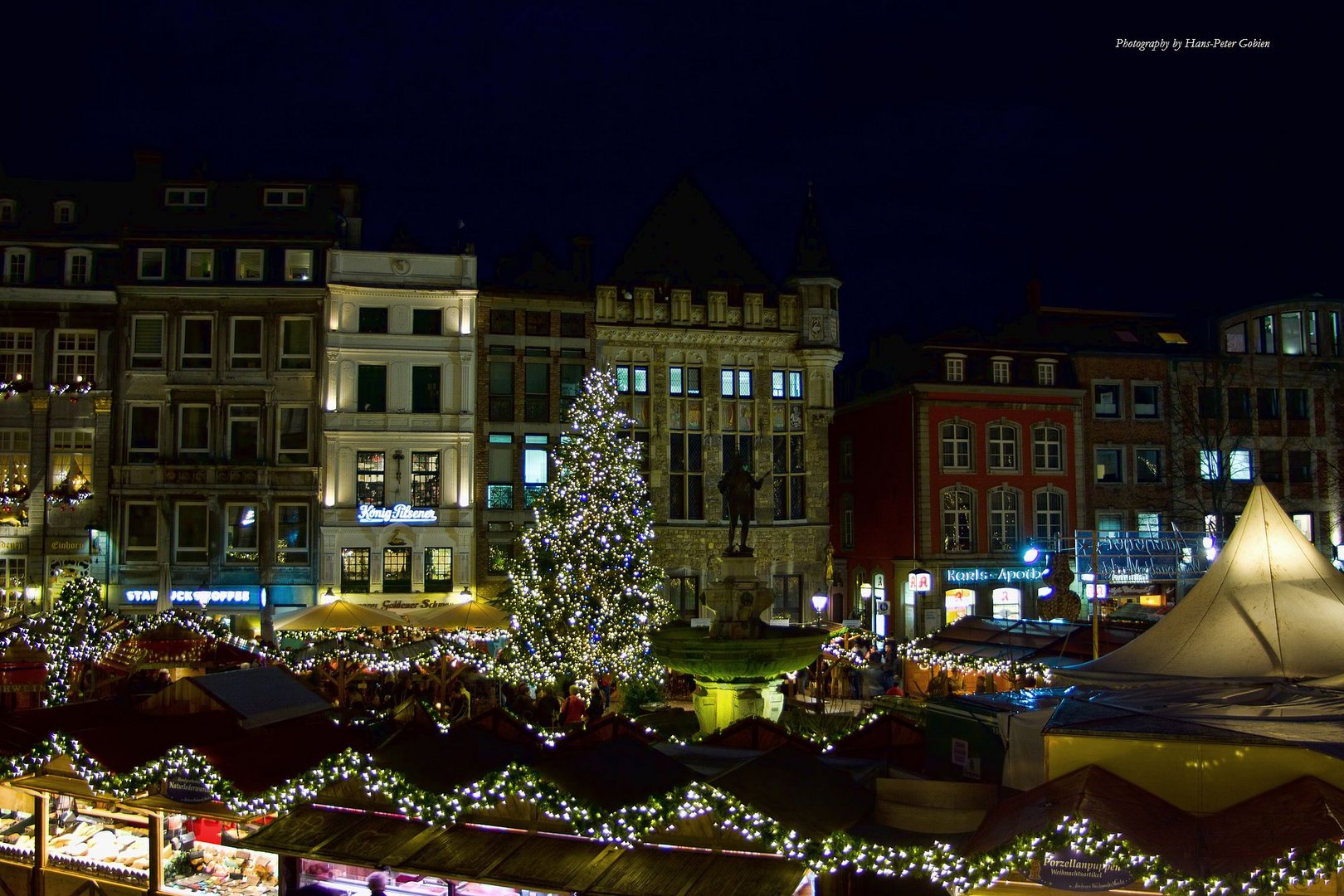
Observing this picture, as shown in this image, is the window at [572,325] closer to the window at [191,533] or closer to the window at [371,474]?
the window at [371,474]

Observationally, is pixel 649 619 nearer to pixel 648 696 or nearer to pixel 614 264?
pixel 648 696

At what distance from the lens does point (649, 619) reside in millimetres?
28469

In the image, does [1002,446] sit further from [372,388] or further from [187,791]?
[187,791]

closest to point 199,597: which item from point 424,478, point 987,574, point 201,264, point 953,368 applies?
point 424,478

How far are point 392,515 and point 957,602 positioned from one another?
20352 mm

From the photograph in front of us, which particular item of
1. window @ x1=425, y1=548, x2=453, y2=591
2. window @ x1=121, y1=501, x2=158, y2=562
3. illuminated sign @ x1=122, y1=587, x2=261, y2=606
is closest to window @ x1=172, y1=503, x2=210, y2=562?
window @ x1=121, y1=501, x2=158, y2=562

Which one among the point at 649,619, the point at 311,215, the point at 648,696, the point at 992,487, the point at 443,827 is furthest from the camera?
the point at 992,487

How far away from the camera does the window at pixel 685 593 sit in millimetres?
39781

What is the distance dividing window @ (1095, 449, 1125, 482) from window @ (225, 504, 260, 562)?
102 ft

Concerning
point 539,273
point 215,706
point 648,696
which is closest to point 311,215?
point 539,273

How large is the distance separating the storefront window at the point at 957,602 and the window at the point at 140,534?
2713cm

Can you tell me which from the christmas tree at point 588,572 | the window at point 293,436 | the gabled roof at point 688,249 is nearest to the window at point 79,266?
the window at point 293,436

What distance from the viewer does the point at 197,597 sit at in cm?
3691

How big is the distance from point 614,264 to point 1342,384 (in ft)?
94.7
